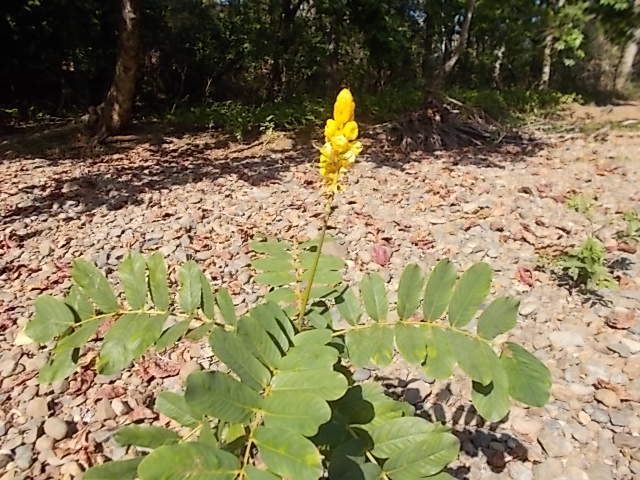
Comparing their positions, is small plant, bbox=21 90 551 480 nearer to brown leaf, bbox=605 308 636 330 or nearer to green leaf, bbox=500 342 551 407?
green leaf, bbox=500 342 551 407

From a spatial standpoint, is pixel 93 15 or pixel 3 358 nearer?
pixel 3 358

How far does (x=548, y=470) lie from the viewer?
6.00ft

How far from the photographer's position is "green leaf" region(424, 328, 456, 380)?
3.53ft

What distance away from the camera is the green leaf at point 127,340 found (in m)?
1.10

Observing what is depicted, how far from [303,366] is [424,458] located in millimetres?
330

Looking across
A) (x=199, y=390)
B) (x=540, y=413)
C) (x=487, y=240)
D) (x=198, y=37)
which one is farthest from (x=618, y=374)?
(x=198, y=37)

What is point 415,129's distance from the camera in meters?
6.76

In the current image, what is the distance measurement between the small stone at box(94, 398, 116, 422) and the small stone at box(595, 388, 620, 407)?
2.09 meters

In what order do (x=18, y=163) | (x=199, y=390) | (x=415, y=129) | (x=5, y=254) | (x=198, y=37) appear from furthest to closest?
(x=198, y=37)
(x=415, y=129)
(x=18, y=163)
(x=5, y=254)
(x=199, y=390)

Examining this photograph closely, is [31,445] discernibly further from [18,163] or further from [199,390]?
[18,163]

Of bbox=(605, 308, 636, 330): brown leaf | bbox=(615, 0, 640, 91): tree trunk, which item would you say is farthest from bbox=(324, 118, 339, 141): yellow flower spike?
bbox=(615, 0, 640, 91): tree trunk

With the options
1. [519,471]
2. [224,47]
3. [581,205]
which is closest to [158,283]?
[519,471]

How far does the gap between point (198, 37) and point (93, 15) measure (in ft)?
5.76

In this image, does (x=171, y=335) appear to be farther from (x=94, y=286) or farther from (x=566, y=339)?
(x=566, y=339)
